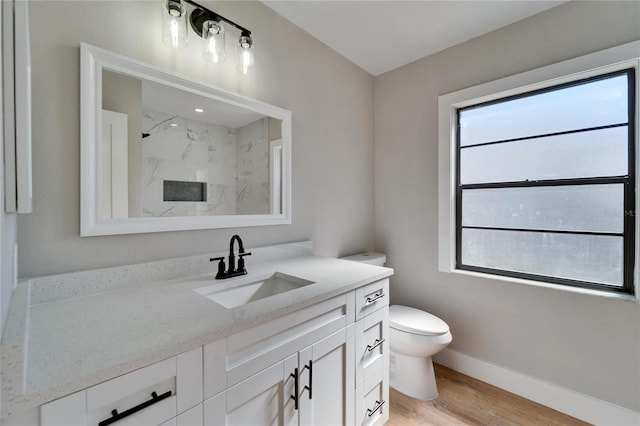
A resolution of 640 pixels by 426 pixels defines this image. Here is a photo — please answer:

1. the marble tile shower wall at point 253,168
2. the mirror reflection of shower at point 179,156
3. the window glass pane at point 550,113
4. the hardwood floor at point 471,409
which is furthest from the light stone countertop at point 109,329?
the window glass pane at point 550,113

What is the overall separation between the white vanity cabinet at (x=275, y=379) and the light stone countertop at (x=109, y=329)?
0.04 meters

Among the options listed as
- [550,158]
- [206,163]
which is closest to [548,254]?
[550,158]

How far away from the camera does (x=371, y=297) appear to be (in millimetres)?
1379

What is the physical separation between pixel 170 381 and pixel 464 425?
5.53ft

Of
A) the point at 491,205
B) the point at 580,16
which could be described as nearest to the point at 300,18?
the point at 580,16

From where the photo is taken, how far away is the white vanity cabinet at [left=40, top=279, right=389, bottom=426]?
644mm

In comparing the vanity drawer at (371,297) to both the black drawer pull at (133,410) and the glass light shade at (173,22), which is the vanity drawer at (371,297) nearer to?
the black drawer pull at (133,410)

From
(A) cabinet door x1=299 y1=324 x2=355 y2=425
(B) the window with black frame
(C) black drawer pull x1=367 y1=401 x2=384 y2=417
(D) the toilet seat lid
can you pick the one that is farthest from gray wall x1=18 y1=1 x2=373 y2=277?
(C) black drawer pull x1=367 y1=401 x2=384 y2=417

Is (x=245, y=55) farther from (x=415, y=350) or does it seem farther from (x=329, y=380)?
(x=415, y=350)

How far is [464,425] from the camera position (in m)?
1.54

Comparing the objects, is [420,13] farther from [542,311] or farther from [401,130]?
[542,311]

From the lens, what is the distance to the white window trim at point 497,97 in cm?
145

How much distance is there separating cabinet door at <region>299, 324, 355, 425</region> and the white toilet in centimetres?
62

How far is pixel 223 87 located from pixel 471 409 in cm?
244
